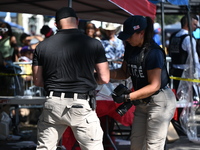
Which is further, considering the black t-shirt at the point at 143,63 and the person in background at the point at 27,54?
the person in background at the point at 27,54

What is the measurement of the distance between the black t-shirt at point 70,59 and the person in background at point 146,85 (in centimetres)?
48

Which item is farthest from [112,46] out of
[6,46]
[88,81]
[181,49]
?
[88,81]

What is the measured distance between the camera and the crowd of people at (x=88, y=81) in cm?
461

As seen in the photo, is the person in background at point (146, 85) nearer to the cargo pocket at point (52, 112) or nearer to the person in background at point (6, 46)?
the cargo pocket at point (52, 112)

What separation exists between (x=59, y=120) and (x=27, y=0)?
12.5ft

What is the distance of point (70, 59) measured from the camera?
4586 mm

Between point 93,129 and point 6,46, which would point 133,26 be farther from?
point 6,46

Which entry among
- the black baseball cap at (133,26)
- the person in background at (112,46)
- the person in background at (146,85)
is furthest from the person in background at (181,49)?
the black baseball cap at (133,26)

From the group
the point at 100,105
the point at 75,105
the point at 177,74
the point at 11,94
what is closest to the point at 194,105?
the point at 177,74

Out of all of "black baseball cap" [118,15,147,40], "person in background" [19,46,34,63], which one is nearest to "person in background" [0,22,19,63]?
"person in background" [19,46,34,63]

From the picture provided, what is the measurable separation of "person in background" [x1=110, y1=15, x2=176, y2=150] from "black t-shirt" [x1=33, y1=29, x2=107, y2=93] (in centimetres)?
48

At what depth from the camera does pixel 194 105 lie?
8.68 meters

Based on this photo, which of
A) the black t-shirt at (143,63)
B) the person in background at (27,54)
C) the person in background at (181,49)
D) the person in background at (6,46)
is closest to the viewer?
Answer: the black t-shirt at (143,63)

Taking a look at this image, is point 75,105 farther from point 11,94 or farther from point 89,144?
point 11,94
